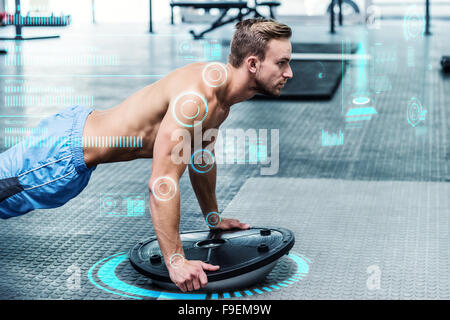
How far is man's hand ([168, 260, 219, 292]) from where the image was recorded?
181 cm

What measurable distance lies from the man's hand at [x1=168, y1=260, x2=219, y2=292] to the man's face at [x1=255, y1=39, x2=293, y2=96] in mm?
562

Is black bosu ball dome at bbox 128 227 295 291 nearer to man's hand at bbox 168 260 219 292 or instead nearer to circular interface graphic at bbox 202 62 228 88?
man's hand at bbox 168 260 219 292

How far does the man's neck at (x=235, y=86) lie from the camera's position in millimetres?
1907

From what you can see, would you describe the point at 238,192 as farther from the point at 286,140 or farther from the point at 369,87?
the point at 369,87

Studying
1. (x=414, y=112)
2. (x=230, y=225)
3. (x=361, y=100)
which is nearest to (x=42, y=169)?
(x=230, y=225)

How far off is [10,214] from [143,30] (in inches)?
374

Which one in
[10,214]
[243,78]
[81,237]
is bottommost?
[81,237]

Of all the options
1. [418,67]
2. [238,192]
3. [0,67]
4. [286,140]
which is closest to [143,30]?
[0,67]

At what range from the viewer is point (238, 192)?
117 inches

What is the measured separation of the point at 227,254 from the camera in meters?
2.01
